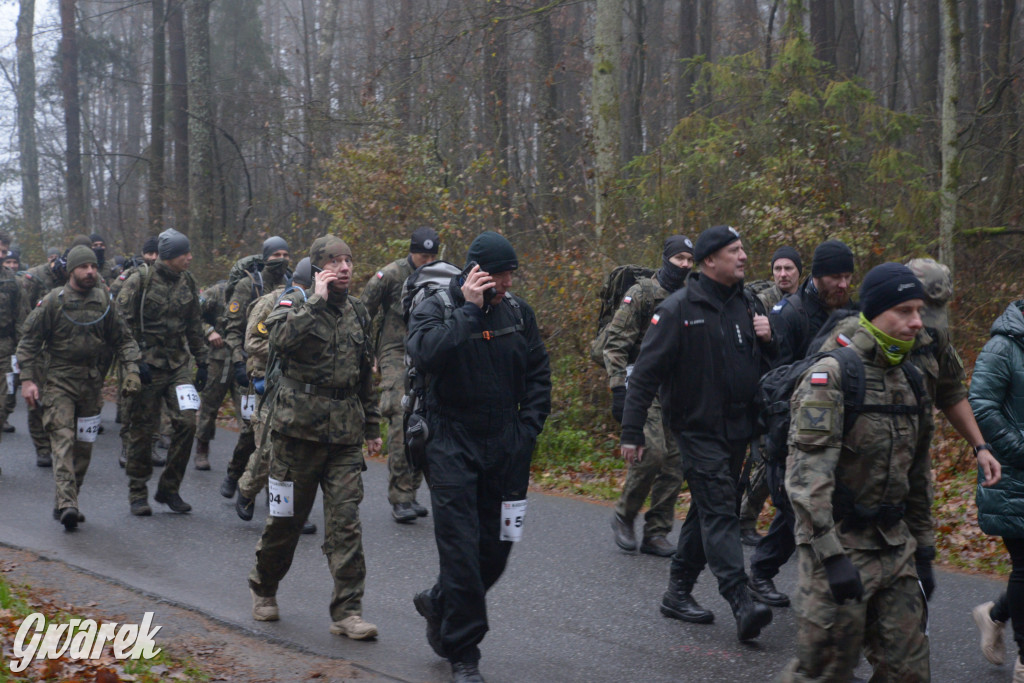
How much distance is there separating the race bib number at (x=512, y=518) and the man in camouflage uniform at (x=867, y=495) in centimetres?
155

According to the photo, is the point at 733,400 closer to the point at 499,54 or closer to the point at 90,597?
the point at 90,597

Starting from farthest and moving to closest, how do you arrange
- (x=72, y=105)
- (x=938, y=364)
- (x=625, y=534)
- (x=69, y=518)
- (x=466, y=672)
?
(x=72, y=105), (x=69, y=518), (x=625, y=534), (x=466, y=672), (x=938, y=364)

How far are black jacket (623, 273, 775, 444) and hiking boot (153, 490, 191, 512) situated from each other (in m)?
4.95

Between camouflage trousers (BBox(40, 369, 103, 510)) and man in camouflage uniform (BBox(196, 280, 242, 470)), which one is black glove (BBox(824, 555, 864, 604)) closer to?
camouflage trousers (BBox(40, 369, 103, 510))

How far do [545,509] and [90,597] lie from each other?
13.3ft

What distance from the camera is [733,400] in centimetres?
571

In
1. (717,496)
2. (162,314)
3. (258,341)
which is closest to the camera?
(717,496)

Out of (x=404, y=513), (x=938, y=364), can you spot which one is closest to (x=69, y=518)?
(x=404, y=513)

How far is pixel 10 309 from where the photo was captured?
1287cm

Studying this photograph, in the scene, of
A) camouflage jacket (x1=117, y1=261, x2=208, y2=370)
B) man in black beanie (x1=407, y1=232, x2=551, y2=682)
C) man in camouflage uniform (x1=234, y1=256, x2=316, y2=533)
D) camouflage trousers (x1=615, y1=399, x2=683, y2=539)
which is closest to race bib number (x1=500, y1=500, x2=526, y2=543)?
man in black beanie (x1=407, y1=232, x2=551, y2=682)

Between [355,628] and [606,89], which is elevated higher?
[606,89]

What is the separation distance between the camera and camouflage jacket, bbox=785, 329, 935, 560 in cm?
397

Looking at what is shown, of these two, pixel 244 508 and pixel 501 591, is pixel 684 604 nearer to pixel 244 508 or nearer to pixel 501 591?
pixel 501 591

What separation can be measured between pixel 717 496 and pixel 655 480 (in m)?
2.00
